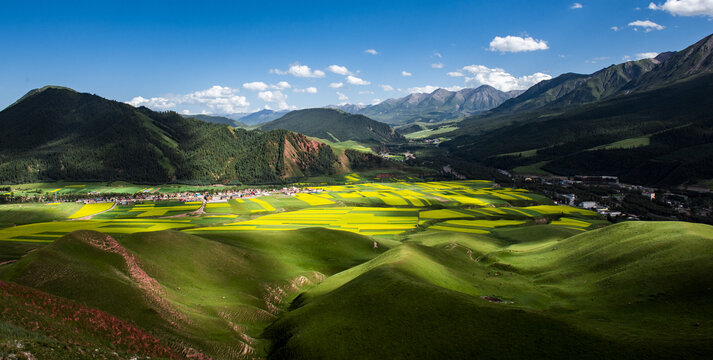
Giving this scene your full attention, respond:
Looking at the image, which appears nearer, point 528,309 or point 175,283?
point 528,309

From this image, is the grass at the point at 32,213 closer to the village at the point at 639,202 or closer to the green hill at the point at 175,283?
the green hill at the point at 175,283

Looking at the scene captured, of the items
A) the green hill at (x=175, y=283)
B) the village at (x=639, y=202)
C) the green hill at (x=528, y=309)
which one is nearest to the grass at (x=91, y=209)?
the green hill at (x=175, y=283)

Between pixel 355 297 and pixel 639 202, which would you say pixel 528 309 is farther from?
pixel 639 202

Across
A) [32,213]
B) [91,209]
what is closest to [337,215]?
[91,209]

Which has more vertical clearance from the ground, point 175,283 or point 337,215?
point 175,283

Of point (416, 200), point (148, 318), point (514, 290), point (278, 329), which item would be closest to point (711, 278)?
point (514, 290)

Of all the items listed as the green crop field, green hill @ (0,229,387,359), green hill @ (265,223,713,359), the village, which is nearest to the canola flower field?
the village

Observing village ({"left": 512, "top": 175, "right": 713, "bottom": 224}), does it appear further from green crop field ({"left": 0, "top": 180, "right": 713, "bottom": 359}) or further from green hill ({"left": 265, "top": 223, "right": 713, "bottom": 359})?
green hill ({"left": 265, "top": 223, "right": 713, "bottom": 359})
